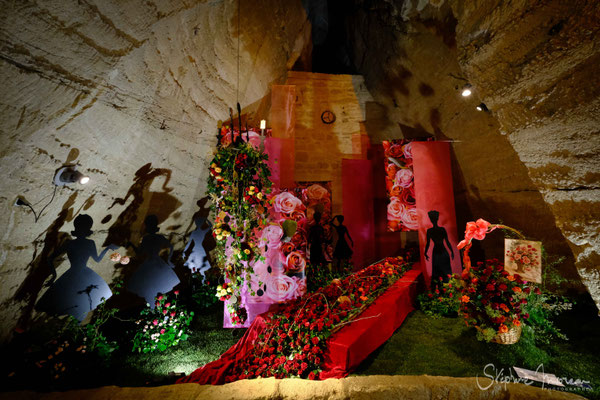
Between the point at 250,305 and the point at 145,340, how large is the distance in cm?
159

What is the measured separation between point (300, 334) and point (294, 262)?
1.10 m

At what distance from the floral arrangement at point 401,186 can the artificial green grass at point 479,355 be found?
2479mm

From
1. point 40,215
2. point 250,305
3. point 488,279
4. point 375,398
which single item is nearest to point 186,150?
point 40,215

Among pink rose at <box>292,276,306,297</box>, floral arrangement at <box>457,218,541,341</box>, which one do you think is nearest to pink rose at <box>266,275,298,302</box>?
pink rose at <box>292,276,306,297</box>

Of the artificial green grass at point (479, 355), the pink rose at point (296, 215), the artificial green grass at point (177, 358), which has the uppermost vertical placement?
the pink rose at point (296, 215)

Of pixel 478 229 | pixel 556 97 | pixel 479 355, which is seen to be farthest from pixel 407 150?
pixel 479 355

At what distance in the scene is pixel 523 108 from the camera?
243 centimetres

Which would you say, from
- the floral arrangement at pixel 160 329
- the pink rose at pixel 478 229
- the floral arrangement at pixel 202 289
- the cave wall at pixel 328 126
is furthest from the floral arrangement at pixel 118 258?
the pink rose at pixel 478 229

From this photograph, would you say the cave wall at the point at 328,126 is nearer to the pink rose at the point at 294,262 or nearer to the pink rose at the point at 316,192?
the pink rose at the point at 316,192

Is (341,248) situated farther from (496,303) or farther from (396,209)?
(496,303)

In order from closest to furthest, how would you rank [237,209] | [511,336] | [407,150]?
[511,336] < [237,209] < [407,150]

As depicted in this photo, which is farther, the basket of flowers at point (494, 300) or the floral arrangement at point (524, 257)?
the basket of flowers at point (494, 300)

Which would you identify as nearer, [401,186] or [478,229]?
[478,229]

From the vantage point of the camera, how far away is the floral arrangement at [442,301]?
379 cm
